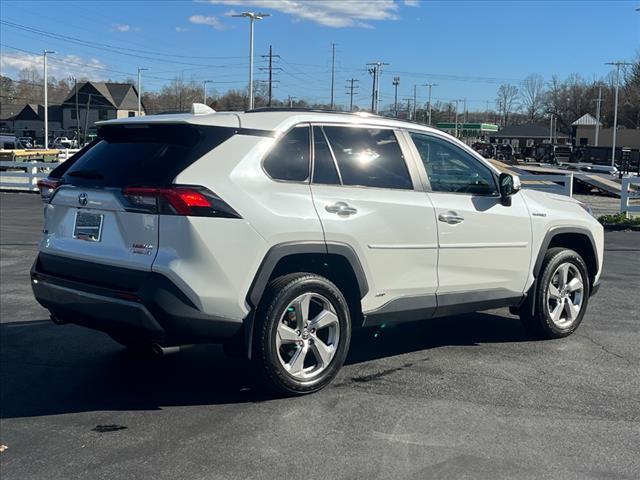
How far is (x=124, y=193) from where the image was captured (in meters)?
4.20

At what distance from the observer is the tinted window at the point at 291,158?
14.8ft

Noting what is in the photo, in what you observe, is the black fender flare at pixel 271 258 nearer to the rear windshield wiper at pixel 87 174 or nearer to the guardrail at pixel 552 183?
the rear windshield wiper at pixel 87 174

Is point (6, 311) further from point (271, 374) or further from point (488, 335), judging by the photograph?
point (488, 335)

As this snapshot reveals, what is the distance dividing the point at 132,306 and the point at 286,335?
39.7 inches

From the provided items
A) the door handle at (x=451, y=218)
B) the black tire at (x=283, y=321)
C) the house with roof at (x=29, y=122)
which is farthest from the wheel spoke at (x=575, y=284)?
the house with roof at (x=29, y=122)

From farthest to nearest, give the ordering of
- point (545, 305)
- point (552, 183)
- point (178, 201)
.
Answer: point (552, 183) < point (545, 305) < point (178, 201)

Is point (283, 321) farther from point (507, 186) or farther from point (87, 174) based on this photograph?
point (507, 186)

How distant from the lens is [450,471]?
3.65 meters

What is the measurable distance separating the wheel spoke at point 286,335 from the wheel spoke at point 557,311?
9.14ft

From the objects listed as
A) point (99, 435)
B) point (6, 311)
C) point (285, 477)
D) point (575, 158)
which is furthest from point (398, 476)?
point (575, 158)

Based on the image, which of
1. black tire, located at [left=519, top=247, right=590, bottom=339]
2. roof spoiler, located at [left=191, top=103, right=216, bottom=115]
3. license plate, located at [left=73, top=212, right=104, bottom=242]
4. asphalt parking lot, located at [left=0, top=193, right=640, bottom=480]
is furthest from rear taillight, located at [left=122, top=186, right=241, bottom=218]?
black tire, located at [left=519, top=247, right=590, bottom=339]

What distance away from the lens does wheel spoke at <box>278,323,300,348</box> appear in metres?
4.46

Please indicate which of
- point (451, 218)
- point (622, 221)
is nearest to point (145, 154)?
point (451, 218)

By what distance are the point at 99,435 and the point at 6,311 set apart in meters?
3.71
